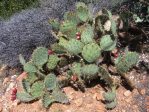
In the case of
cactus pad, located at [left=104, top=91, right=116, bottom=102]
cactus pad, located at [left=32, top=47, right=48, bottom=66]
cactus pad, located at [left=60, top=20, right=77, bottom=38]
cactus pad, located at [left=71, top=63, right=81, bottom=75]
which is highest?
cactus pad, located at [left=60, top=20, right=77, bottom=38]

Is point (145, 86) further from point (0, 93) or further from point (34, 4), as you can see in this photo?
point (34, 4)

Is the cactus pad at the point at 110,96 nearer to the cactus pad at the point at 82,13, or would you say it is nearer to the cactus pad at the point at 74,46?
the cactus pad at the point at 74,46

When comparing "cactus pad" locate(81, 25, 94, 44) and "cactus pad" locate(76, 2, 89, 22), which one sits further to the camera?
"cactus pad" locate(76, 2, 89, 22)

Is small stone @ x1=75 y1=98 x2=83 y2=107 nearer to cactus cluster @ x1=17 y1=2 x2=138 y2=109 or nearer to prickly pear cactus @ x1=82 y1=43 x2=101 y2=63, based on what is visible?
cactus cluster @ x1=17 y1=2 x2=138 y2=109

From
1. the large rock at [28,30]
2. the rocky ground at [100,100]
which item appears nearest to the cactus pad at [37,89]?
the rocky ground at [100,100]

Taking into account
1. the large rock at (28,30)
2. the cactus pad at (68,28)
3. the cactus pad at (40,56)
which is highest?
the cactus pad at (68,28)

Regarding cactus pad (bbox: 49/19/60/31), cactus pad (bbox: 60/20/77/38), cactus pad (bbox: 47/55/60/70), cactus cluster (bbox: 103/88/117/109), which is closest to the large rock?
cactus pad (bbox: 49/19/60/31)
